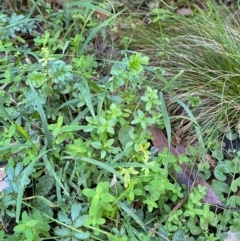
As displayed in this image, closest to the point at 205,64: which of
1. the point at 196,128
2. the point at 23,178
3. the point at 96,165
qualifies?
the point at 196,128

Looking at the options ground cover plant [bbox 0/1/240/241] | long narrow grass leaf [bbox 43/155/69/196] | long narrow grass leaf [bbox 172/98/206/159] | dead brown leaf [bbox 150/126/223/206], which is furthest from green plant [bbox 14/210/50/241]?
long narrow grass leaf [bbox 172/98/206/159]

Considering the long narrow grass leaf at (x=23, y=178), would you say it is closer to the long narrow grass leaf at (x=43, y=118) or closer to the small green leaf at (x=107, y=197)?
the long narrow grass leaf at (x=43, y=118)

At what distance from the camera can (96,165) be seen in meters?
1.64

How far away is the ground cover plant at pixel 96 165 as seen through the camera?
5.06 feet

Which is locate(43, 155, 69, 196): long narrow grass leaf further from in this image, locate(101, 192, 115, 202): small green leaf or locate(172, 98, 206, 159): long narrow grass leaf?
locate(172, 98, 206, 159): long narrow grass leaf

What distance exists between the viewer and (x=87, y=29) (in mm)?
2186

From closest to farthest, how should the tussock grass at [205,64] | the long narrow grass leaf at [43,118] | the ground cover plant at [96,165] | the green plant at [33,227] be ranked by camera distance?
the green plant at [33,227] → the ground cover plant at [96,165] → the long narrow grass leaf at [43,118] → the tussock grass at [205,64]

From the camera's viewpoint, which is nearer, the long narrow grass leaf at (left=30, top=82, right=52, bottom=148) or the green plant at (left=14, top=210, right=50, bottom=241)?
the green plant at (left=14, top=210, right=50, bottom=241)

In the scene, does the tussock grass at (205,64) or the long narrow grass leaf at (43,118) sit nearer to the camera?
the long narrow grass leaf at (43,118)

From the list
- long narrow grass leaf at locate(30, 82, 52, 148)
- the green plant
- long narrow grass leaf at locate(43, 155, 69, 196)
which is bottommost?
the green plant

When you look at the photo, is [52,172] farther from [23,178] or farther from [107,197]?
[107,197]

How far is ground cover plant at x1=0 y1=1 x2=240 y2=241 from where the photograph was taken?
1541mm

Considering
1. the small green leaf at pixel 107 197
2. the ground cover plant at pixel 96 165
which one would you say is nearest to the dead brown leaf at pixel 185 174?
the ground cover plant at pixel 96 165

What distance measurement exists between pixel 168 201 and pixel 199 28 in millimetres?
820
